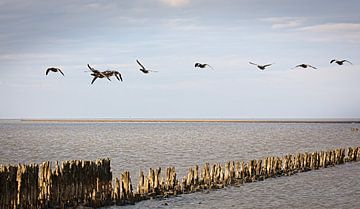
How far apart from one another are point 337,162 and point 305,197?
15.4m

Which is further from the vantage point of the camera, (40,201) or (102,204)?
(102,204)

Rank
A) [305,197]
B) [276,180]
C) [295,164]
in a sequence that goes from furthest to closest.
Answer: [295,164]
[276,180]
[305,197]

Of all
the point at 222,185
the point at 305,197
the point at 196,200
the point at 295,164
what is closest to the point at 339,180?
the point at 295,164

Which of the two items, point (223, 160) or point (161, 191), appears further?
point (223, 160)

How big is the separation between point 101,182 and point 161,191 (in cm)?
424

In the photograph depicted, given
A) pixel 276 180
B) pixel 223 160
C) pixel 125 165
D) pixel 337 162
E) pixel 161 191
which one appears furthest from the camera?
pixel 223 160

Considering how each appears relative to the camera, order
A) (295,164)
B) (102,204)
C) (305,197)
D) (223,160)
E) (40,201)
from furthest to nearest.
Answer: (223,160) → (295,164) → (305,197) → (102,204) → (40,201)

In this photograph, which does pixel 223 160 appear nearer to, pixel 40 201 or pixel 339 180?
pixel 339 180

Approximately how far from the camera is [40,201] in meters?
18.8

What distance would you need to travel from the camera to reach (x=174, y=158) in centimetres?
5312

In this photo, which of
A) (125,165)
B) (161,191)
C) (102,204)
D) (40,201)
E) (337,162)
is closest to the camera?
(40,201)

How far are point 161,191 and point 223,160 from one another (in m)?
27.1

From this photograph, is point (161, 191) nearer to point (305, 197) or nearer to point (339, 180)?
point (305, 197)

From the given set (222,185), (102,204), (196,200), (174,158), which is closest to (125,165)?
(174,158)
